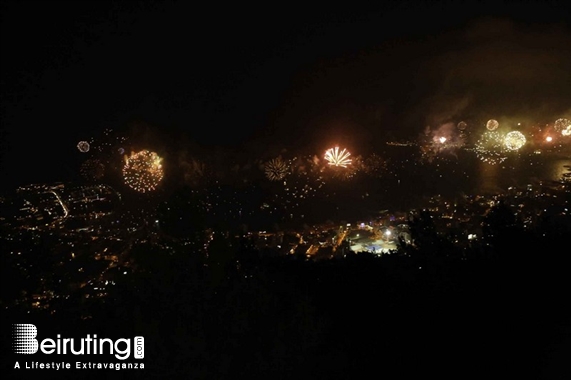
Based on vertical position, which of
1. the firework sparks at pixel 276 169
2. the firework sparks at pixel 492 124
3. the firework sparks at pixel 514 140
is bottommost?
the firework sparks at pixel 276 169

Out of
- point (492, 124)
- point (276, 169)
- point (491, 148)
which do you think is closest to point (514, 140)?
point (491, 148)

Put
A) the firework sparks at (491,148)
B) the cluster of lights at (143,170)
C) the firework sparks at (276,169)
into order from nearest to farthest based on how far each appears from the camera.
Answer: the cluster of lights at (143,170)
the firework sparks at (491,148)
the firework sparks at (276,169)

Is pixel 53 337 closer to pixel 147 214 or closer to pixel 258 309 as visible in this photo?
pixel 258 309

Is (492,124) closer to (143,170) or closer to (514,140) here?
(514,140)

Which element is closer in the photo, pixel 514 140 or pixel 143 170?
pixel 143 170

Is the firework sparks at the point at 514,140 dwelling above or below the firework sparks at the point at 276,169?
above

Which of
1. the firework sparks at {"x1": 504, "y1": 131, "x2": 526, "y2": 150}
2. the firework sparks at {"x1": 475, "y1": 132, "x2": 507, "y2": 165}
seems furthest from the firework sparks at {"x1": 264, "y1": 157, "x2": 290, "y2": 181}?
the firework sparks at {"x1": 504, "y1": 131, "x2": 526, "y2": 150}

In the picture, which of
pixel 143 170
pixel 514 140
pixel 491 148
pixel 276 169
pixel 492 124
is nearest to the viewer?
pixel 143 170

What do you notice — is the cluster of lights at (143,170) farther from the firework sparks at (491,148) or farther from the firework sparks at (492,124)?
the firework sparks at (492,124)

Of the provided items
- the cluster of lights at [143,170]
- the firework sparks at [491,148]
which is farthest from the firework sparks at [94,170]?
the firework sparks at [491,148]
